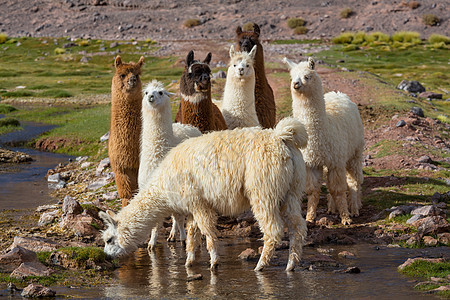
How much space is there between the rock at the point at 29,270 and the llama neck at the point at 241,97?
506 cm

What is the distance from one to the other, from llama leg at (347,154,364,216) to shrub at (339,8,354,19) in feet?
169

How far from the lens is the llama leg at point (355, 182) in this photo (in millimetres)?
10695

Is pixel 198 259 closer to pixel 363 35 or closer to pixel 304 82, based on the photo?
pixel 304 82

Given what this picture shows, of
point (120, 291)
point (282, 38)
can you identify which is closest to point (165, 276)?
point (120, 291)

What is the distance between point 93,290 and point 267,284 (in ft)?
6.31

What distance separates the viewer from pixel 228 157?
7.49 metres

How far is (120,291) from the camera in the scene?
6840 millimetres

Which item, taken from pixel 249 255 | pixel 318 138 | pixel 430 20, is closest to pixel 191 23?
pixel 430 20

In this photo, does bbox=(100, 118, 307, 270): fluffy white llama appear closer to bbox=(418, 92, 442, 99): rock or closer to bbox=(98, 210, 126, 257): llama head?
bbox=(98, 210, 126, 257): llama head

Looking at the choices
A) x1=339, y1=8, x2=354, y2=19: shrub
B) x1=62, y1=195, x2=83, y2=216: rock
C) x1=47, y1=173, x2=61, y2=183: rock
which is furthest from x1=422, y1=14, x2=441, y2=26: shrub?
x1=62, y1=195, x2=83, y2=216: rock

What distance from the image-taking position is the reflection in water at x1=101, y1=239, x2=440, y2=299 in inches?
260

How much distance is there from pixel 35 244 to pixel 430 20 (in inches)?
2104

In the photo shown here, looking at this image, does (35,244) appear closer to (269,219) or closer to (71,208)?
(71,208)

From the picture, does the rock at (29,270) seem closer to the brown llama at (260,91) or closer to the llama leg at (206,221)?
the llama leg at (206,221)
